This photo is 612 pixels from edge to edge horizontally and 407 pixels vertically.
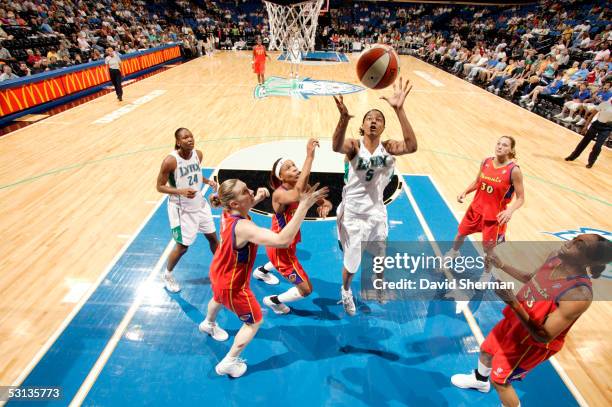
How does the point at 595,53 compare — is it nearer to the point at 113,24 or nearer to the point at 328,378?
the point at 328,378

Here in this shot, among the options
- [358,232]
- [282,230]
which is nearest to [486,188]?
[358,232]

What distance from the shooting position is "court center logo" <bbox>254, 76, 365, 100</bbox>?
15.0 meters

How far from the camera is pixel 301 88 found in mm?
16156

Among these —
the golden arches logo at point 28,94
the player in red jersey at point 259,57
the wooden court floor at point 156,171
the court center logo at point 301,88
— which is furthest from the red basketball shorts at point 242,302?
the player in red jersey at point 259,57

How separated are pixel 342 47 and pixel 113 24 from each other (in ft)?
57.8

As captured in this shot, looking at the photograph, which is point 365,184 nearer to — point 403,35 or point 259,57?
point 259,57

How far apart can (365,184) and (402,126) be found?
0.70m

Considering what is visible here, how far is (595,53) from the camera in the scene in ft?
52.9

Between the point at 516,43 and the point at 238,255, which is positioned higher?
the point at 238,255

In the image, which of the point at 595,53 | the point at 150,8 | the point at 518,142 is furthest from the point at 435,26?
the point at 518,142

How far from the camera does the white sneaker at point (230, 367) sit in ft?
10.9

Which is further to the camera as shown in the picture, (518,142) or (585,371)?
(518,142)

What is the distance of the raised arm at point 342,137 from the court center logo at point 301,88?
11.3m

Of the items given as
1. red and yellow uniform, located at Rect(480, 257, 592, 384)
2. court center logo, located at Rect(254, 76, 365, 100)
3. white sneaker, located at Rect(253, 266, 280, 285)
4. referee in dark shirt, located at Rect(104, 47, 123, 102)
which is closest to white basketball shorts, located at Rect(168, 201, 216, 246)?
white sneaker, located at Rect(253, 266, 280, 285)
